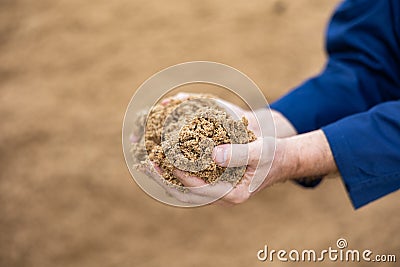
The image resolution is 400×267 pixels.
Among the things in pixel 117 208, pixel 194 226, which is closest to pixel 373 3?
pixel 194 226

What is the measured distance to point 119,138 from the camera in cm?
205

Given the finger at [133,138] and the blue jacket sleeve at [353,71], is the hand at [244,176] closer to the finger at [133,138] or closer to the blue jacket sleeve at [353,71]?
the finger at [133,138]

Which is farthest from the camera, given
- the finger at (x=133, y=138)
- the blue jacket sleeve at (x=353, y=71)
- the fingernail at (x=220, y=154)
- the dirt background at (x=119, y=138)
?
the dirt background at (x=119, y=138)

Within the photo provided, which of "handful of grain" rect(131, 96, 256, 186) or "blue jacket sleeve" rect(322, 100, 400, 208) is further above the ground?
"handful of grain" rect(131, 96, 256, 186)

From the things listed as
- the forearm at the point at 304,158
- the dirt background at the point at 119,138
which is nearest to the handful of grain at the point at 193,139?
the forearm at the point at 304,158

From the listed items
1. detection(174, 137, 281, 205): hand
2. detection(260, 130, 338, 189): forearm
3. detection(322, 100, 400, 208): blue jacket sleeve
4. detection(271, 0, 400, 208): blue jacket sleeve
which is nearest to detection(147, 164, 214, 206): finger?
detection(174, 137, 281, 205): hand

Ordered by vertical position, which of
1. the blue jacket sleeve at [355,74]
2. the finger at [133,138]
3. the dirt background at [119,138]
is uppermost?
the finger at [133,138]

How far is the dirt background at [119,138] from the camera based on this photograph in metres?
1.83

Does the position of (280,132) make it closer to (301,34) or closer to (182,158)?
(182,158)

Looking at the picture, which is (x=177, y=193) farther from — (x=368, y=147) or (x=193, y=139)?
(x=368, y=147)

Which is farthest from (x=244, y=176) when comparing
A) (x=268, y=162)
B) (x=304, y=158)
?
(x=304, y=158)

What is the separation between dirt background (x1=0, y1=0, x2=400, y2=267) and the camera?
1.83 m

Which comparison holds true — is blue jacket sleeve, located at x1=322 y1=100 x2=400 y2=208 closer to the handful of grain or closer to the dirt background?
the handful of grain

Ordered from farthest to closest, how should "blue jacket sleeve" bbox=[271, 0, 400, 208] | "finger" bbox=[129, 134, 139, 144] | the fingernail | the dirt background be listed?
the dirt background, "blue jacket sleeve" bbox=[271, 0, 400, 208], "finger" bbox=[129, 134, 139, 144], the fingernail
